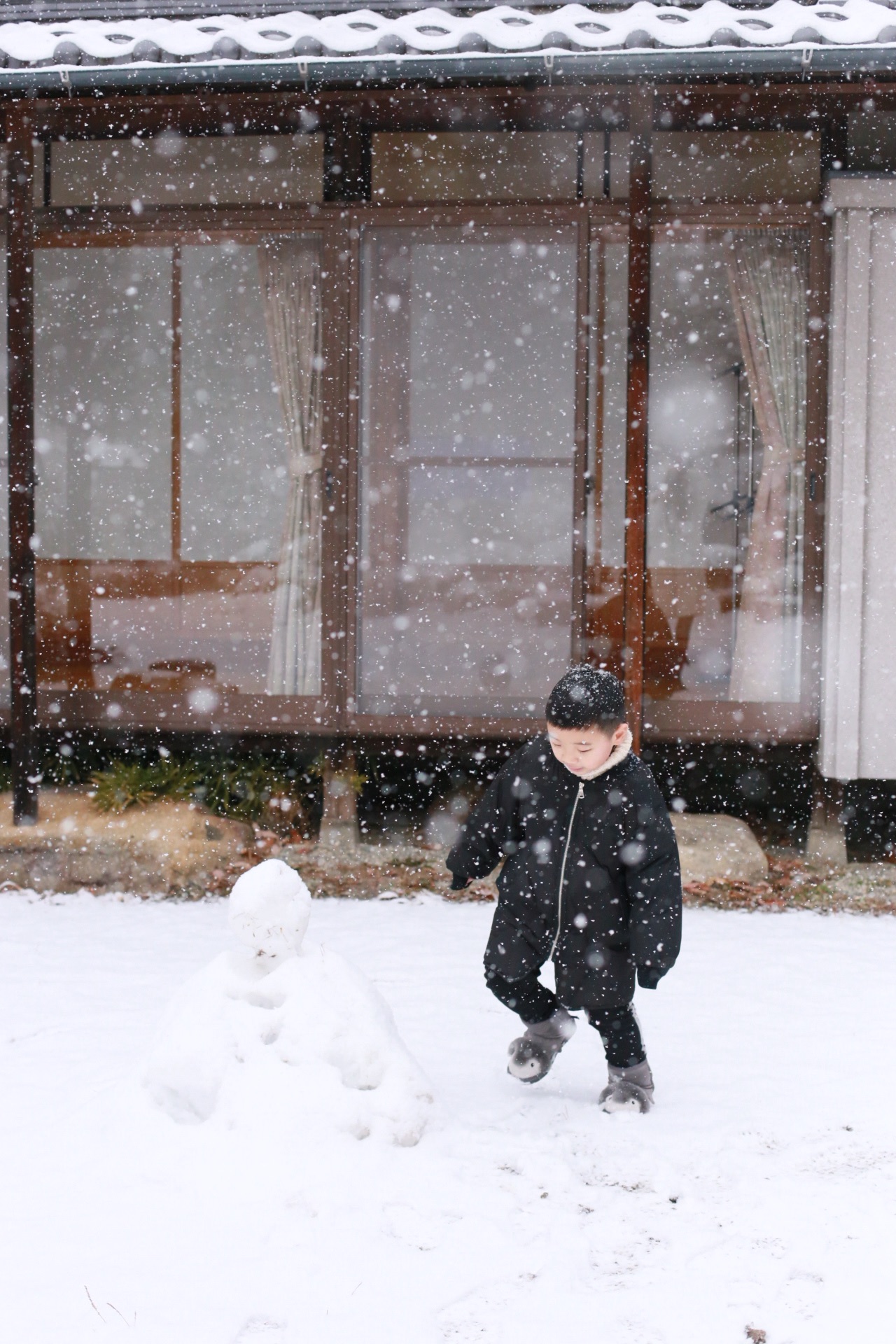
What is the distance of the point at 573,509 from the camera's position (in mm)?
6055

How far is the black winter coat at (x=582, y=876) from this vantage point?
3.19 m

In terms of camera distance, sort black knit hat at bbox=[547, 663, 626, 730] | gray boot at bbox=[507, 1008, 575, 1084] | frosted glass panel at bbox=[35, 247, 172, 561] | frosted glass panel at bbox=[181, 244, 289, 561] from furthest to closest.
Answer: frosted glass panel at bbox=[181, 244, 289, 561], frosted glass panel at bbox=[35, 247, 172, 561], gray boot at bbox=[507, 1008, 575, 1084], black knit hat at bbox=[547, 663, 626, 730]

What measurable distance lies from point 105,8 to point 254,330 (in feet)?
13.2

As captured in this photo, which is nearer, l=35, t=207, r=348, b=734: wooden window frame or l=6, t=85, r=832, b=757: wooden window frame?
l=6, t=85, r=832, b=757: wooden window frame

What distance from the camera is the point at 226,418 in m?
10.4

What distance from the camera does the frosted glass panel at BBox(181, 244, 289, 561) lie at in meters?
9.95

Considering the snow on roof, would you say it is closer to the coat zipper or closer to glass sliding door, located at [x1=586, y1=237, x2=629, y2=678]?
glass sliding door, located at [x1=586, y1=237, x2=629, y2=678]

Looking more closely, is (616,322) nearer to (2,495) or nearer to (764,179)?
(764,179)

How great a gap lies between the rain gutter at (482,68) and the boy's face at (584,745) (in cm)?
331

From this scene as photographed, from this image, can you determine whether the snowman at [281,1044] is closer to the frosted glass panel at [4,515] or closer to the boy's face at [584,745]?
the boy's face at [584,745]

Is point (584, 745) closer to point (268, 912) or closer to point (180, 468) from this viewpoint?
point (268, 912)

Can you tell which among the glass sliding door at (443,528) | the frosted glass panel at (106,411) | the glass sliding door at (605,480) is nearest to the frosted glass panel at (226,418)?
the frosted glass panel at (106,411)

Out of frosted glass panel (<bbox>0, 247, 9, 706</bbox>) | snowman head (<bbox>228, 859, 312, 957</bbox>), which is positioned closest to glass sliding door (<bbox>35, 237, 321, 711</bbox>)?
frosted glass panel (<bbox>0, 247, 9, 706</bbox>)

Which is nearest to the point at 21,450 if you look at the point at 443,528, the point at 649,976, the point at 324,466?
the point at 324,466
